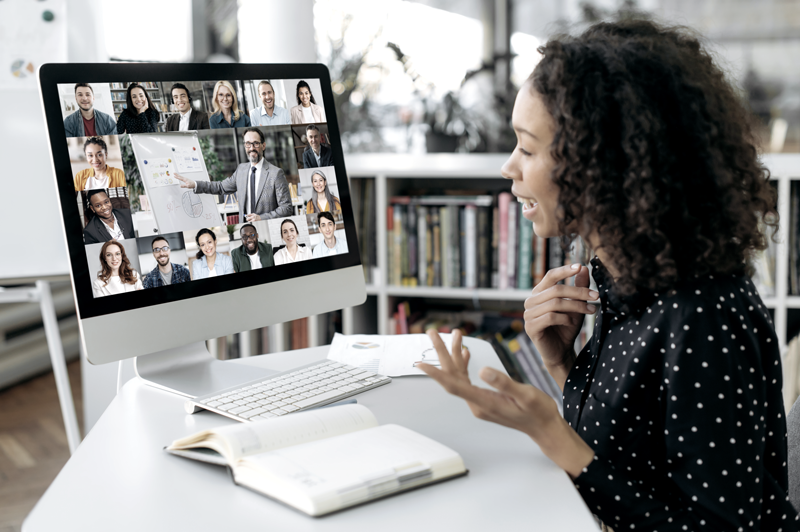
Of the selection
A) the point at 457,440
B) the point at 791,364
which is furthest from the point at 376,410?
the point at 791,364

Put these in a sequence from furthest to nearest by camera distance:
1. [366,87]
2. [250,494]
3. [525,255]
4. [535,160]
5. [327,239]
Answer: [366,87] < [525,255] < [327,239] < [535,160] < [250,494]

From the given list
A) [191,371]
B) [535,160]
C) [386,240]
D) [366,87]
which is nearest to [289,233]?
[191,371]

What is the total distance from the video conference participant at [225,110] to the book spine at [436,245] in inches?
43.4

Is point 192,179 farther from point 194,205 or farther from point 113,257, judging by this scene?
point 113,257

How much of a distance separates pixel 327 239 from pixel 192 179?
0.26 meters

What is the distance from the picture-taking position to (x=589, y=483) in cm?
75

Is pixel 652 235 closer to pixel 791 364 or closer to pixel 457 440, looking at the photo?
pixel 457 440

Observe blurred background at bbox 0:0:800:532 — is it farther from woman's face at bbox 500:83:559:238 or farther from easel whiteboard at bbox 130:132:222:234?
woman's face at bbox 500:83:559:238

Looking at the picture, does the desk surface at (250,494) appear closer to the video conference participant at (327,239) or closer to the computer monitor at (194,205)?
the computer monitor at (194,205)

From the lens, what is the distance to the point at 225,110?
108 cm

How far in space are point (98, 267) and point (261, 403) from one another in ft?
0.95

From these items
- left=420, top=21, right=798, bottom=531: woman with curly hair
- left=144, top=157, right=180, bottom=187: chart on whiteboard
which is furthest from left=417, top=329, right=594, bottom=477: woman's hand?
left=144, top=157, right=180, bottom=187: chart on whiteboard

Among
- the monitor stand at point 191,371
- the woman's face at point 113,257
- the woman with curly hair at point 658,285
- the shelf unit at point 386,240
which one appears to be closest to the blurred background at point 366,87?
the shelf unit at point 386,240

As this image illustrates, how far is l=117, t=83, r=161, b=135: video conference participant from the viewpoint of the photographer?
97 cm
